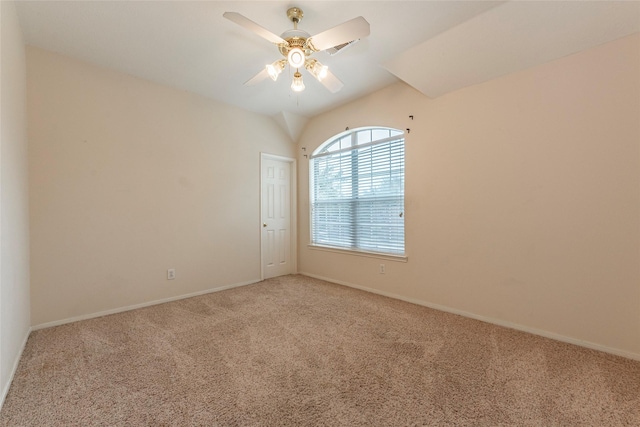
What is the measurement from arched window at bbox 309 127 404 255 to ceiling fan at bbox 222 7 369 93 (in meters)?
1.42

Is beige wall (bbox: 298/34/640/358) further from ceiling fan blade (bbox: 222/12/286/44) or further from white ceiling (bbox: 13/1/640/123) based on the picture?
ceiling fan blade (bbox: 222/12/286/44)

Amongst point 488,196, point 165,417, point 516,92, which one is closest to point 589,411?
point 488,196

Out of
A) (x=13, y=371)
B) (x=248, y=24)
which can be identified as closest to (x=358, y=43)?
(x=248, y=24)

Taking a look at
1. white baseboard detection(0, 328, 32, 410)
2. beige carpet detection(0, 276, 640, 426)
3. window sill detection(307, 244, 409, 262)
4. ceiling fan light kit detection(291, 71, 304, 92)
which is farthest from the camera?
window sill detection(307, 244, 409, 262)

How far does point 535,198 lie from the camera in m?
2.42

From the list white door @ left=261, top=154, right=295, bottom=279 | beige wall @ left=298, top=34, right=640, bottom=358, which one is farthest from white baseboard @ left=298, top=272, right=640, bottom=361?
white door @ left=261, top=154, right=295, bottom=279

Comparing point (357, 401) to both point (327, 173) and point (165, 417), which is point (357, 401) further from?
point (327, 173)

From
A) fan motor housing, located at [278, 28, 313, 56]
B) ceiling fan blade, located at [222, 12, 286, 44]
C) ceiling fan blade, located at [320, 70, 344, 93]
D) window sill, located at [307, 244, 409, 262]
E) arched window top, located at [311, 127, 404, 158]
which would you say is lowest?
window sill, located at [307, 244, 409, 262]

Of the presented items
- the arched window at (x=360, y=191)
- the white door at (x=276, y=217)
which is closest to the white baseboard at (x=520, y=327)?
the arched window at (x=360, y=191)

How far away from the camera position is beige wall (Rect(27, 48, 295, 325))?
2.59 meters

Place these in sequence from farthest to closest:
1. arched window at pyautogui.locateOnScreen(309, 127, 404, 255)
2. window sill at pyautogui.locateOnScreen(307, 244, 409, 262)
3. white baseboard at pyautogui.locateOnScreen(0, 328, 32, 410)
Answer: arched window at pyautogui.locateOnScreen(309, 127, 404, 255)
window sill at pyautogui.locateOnScreen(307, 244, 409, 262)
white baseboard at pyautogui.locateOnScreen(0, 328, 32, 410)

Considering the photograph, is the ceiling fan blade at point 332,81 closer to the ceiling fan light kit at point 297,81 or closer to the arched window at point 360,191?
the ceiling fan light kit at point 297,81

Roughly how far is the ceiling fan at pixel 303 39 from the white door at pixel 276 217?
2095 millimetres

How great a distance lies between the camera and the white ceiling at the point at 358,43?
6.64 ft
